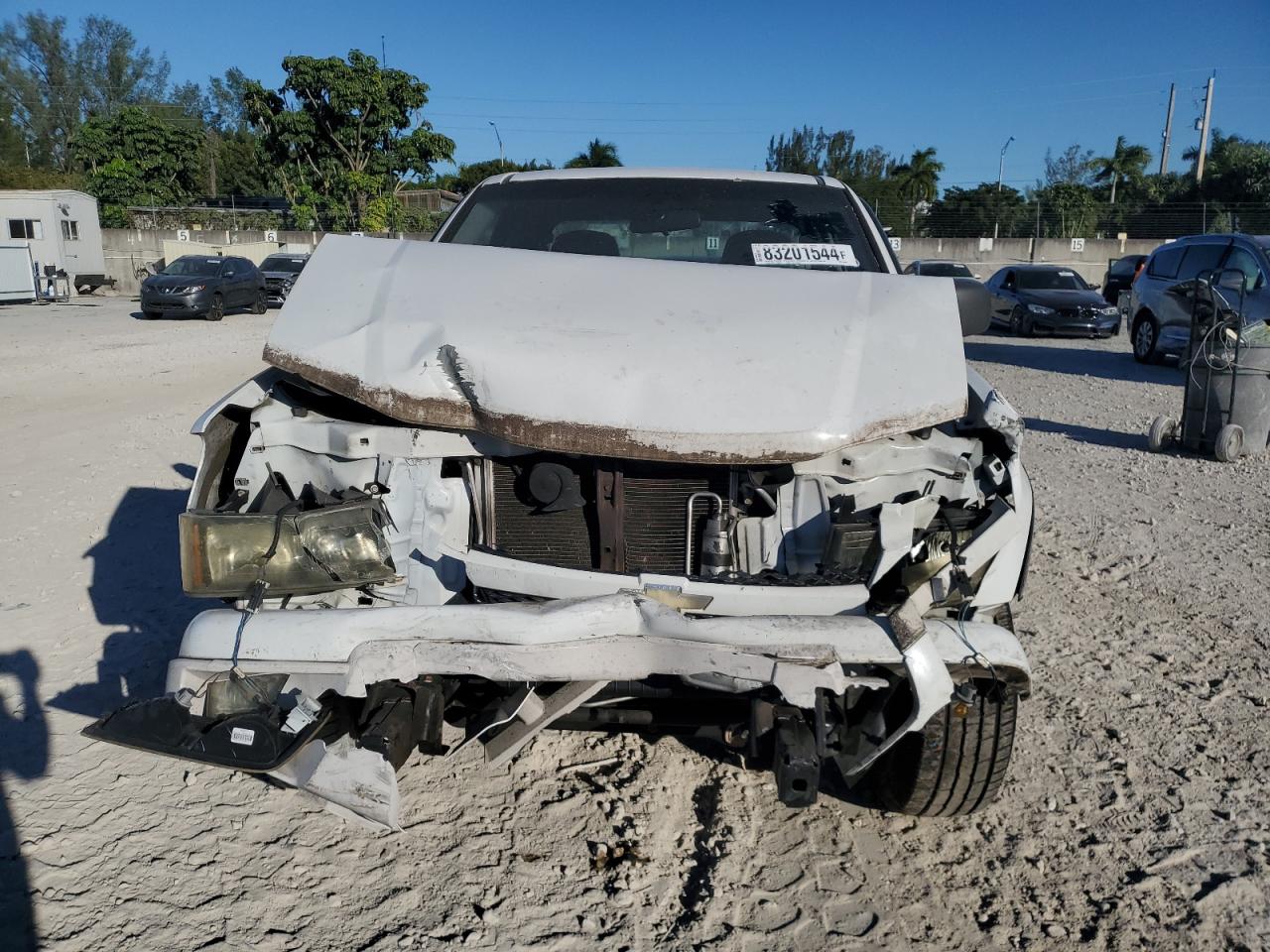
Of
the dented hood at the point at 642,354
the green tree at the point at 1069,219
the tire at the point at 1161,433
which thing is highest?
the green tree at the point at 1069,219

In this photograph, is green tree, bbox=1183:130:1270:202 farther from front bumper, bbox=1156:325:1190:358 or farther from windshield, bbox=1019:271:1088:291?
front bumper, bbox=1156:325:1190:358

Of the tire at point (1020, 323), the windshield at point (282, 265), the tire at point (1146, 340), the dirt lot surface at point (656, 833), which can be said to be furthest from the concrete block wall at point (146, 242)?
the dirt lot surface at point (656, 833)

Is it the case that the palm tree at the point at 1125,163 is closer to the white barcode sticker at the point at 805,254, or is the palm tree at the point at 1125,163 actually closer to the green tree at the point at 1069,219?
the green tree at the point at 1069,219

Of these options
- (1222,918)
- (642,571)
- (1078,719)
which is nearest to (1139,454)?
(1078,719)

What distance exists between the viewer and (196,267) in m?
22.5

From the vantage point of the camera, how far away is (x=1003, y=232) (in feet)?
111

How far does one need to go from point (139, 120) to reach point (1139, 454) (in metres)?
51.1

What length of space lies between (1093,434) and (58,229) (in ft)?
111

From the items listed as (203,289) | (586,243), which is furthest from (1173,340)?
(203,289)

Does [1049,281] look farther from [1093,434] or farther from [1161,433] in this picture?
[1161,433]

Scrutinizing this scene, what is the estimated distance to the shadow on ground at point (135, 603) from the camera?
376 centimetres

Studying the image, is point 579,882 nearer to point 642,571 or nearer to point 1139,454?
point 642,571

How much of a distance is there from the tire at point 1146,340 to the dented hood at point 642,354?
12974 millimetres

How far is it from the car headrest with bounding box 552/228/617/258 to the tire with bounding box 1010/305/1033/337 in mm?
16245
